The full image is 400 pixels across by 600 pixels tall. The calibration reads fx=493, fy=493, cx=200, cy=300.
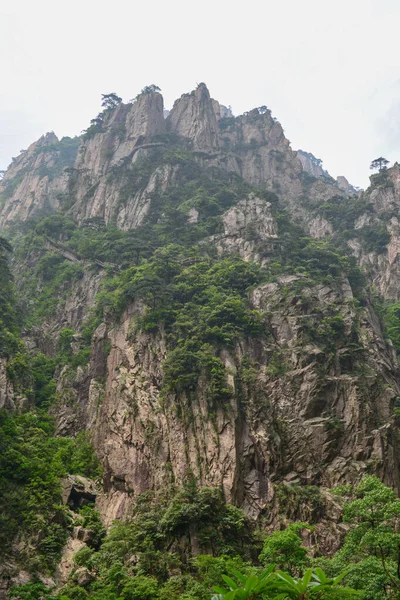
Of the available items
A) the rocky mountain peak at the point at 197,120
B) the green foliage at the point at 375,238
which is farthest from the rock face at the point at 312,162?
the green foliage at the point at 375,238

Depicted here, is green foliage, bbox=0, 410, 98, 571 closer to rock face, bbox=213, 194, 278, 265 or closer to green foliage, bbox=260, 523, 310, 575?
green foliage, bbox=260, 523, 310, 575

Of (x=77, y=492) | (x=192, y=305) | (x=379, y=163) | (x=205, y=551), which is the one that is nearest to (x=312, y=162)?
(x=379, y=163)

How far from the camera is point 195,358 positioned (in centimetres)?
3173

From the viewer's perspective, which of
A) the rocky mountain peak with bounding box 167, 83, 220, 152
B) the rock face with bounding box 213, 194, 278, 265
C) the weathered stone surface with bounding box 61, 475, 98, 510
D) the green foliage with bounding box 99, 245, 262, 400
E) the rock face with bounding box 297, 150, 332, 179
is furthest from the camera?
the rock face with bounding box 297, 150, 332, 179

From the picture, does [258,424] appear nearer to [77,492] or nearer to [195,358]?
[195,358]

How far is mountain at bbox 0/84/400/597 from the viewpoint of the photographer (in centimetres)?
2689

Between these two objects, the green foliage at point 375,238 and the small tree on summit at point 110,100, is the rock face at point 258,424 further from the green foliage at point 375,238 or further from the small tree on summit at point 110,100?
the small tree on summit at point 110,100

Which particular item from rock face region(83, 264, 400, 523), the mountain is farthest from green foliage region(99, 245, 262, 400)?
rock face region(83, 264, 400, 523)

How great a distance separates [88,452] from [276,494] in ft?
40.1

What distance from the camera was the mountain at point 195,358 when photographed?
2689cm

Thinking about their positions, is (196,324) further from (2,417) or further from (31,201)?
(31,201)

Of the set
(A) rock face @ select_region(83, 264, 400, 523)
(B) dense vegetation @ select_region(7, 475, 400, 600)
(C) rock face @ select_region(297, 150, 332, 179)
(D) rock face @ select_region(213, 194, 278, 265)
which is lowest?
(B) dense vegetation @ select_region(7, 475, 400, 600)

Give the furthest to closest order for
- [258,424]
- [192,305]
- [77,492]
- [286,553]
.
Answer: [192,305] < [258,424] < [77,492] < [286,553]

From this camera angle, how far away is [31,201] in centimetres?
7331
